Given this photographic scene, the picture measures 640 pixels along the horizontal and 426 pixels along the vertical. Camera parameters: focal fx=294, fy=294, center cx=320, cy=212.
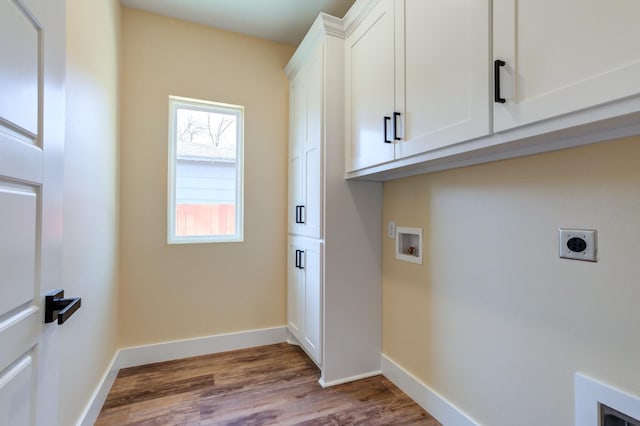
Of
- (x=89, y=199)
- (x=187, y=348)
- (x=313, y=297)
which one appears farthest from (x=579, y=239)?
(x=187, y=348)

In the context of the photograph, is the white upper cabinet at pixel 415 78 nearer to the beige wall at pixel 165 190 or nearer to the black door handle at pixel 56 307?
the beige wall at pixel 165 190

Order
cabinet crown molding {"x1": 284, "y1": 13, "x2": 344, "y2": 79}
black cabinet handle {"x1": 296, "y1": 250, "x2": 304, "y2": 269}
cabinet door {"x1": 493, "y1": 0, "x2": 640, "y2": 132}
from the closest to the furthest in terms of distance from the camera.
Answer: cabinet door {"x1": 493, "y1": 0, "x2": 640, "y2": 132} < cabinet crown molding {"x1": 284, "y1": 13, "x2": 344, "y2": 79} < black cabinet handle {"x1": 296, "y1": 250, "x2": 304, "y2": 269}

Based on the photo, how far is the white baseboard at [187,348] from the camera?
2.31 m

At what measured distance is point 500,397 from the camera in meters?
1.43

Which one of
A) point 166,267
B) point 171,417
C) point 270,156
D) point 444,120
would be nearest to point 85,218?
point 166,267

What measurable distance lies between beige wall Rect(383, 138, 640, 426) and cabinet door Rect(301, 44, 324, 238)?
66 cm

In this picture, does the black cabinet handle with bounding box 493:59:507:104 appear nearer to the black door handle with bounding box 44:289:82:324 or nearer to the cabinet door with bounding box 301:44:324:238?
the cabinet door with bounding box 301:44:324:238

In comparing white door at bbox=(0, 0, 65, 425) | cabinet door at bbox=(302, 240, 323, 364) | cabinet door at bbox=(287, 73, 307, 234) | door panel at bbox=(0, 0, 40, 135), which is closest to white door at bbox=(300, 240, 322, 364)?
cabinet door at bbox=(302, 240, 323, 364)

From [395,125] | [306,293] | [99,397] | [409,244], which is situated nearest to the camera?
[395,125]

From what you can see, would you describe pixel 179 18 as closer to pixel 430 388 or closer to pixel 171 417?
pixel 171 417

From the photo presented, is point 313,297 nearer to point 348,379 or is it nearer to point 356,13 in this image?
point 348,379

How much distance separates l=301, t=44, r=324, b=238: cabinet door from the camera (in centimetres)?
219

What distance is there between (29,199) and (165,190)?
181cm

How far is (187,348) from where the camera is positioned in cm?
256
